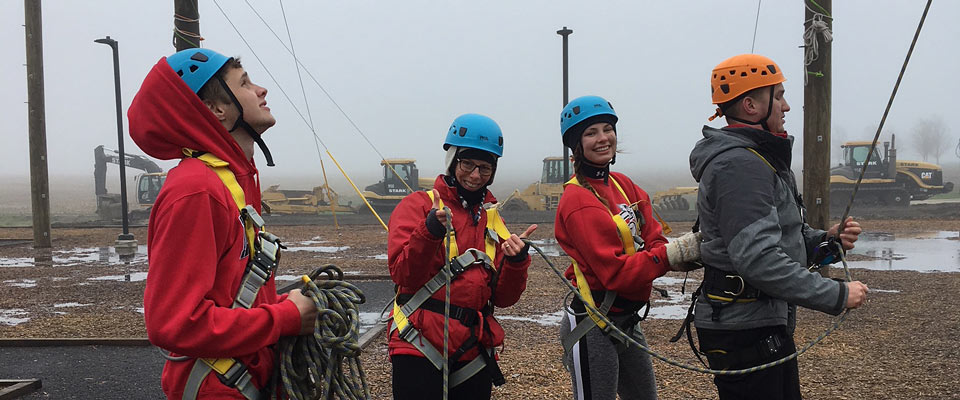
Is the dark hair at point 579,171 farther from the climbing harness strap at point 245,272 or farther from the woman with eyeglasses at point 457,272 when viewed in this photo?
the climbing harness strap at point 245,272

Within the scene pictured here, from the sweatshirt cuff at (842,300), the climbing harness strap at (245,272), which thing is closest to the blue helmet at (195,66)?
the climbing harness strap at (245,272)

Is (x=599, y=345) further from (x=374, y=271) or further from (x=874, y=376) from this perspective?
(x=374, y=271)

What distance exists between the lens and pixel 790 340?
3.06 meters

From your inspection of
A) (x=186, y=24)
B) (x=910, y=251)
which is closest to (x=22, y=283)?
(x=186, y=24)

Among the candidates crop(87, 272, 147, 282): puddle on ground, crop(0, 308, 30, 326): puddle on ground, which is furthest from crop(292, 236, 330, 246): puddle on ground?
crop(0, 308, 30, 326): puddle on ground

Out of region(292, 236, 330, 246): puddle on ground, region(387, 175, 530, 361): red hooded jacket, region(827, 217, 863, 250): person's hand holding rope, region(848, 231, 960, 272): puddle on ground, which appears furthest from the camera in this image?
region(292, 236, 330, 246): puddle on ground

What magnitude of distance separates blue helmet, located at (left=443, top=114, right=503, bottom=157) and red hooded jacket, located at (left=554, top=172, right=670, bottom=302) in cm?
46

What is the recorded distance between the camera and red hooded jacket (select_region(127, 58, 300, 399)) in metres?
1.95

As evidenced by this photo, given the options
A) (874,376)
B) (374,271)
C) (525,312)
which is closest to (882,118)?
(874,376)

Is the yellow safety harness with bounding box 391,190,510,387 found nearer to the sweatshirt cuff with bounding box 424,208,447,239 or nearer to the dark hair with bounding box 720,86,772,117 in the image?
the sweatshirt cuff with bounding box 424,208,447,239

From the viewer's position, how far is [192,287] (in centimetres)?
195

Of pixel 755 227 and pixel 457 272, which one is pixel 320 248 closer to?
pixel 457 272

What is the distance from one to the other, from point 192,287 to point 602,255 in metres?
2.05

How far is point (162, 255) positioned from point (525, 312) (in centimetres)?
767
